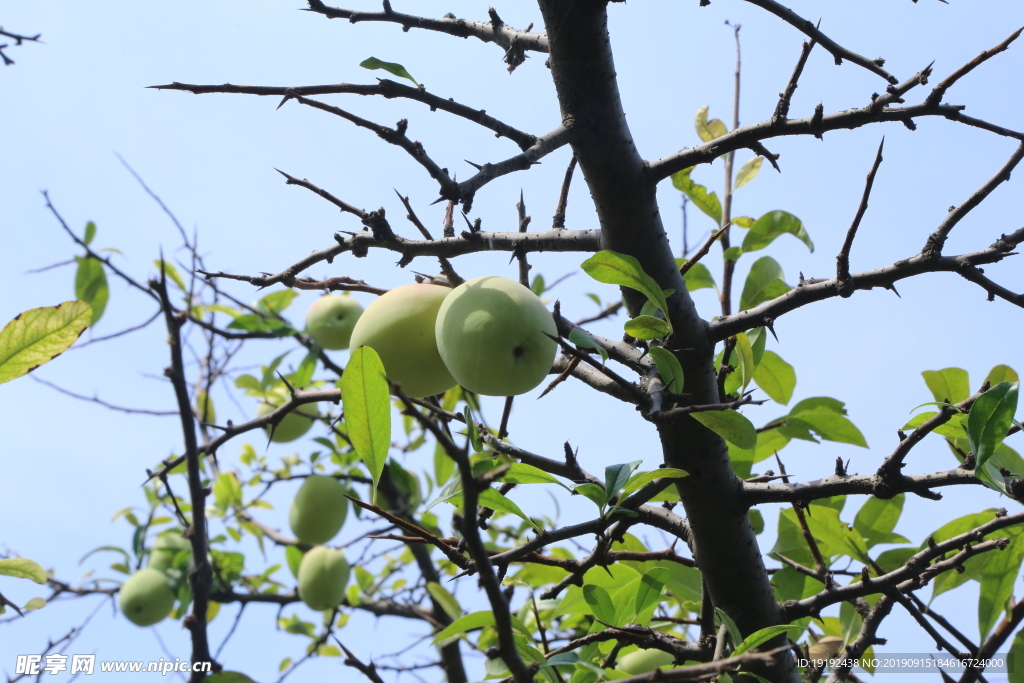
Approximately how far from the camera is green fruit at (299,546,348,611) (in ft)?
8.93

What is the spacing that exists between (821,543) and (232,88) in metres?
1.26

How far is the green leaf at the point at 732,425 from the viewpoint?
785mm

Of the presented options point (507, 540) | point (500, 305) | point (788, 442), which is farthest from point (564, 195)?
point (507, 540)

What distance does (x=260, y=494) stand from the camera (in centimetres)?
296

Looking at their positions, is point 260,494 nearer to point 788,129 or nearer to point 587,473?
point 587,473

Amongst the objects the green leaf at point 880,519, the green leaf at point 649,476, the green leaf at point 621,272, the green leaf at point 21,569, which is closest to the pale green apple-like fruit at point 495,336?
the green leaf at point 621,272

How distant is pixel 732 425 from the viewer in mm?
791

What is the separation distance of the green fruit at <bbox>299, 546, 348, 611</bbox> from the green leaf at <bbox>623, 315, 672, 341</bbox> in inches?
87.6

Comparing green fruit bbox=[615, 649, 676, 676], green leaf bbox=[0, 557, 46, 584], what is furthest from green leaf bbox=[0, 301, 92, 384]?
green fruit bbox=[615, 649, 676, 676]

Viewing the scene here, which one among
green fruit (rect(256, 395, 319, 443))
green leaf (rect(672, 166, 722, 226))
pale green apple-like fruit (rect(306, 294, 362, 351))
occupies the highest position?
pale green apple-like fruit (rect(306, 294, 362, 351))

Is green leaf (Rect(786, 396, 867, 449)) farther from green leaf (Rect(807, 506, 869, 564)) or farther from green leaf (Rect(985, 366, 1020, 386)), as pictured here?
green leaf (Rect(985, 366, 1020, 386))

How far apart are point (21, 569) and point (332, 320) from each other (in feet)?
5.42

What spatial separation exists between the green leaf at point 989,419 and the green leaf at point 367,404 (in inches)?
27.0

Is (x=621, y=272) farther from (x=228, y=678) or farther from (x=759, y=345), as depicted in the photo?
(x=228, y=678)
